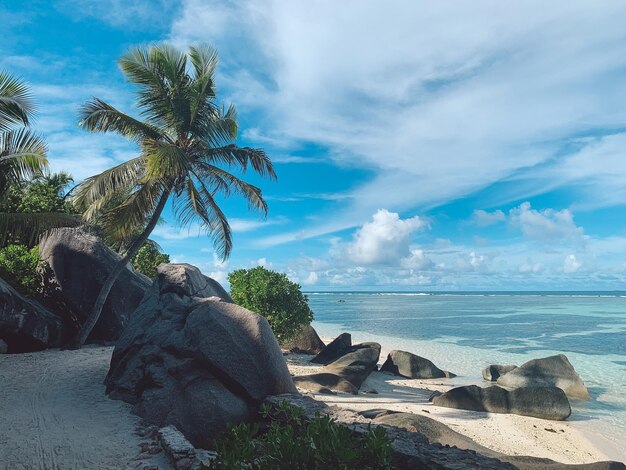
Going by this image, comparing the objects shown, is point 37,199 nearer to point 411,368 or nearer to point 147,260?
point 147,260

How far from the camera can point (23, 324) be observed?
1480 centimetres

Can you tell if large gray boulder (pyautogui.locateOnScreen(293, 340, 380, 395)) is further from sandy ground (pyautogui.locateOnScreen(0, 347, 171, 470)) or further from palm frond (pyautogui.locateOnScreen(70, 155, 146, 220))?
palm frond (pyautogui.locateOnScreen(70, 155, 146, 220))

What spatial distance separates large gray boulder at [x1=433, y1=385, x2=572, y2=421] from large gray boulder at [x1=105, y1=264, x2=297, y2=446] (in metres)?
8.49

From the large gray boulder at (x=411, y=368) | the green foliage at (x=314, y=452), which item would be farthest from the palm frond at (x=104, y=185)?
the large gray boulder at (x=411, y=368)

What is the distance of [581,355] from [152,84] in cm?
3239

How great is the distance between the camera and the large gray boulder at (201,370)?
29.0ft

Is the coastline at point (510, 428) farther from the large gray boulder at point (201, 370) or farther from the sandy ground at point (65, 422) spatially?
the sandy ground at point (65, 422)

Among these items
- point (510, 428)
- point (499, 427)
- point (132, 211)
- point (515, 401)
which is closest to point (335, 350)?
point (515, 401)

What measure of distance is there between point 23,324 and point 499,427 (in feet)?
52.9

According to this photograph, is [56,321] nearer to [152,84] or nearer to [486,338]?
[152,84]

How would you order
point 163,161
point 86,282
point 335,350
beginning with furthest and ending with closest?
point 335,350, point 86,282, point 163,161

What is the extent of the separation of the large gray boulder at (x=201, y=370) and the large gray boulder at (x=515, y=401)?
8489mm

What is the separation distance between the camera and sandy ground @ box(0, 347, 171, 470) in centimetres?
717

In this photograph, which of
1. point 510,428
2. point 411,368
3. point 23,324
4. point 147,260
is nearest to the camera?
point 510,428
